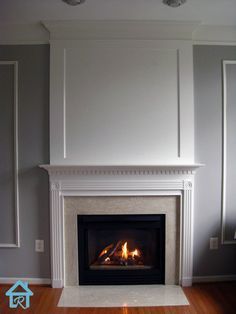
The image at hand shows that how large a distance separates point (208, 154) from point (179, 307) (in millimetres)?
1336

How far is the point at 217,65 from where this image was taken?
2.20m

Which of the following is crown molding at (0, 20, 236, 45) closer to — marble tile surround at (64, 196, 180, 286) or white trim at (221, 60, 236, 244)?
white trim at (221, 60, 236, 244)

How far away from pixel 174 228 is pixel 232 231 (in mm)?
577

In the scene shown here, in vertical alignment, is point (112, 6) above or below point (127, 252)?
above

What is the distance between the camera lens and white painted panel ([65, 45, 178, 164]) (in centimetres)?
213


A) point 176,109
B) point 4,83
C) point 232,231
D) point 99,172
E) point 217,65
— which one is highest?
point 217,65

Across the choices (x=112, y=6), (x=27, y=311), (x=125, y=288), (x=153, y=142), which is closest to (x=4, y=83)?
(x=112, y=6)

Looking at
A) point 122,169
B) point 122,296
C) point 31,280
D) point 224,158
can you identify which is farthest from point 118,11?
point 31,280

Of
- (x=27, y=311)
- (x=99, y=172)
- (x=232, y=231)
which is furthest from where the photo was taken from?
(x=232, y=231)

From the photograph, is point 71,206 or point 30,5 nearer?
point 30,5

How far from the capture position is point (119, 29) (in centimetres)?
210

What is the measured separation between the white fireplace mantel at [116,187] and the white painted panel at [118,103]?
118 mm

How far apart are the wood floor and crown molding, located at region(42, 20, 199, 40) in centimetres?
230

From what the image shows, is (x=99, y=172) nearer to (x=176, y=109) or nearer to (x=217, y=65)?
(x=176, y=109)
